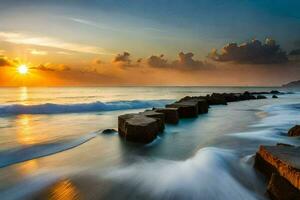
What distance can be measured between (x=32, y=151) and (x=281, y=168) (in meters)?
6.39

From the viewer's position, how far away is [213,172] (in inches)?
232

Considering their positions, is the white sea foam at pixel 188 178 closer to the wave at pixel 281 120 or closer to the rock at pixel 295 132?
the rock at pixel 295 132

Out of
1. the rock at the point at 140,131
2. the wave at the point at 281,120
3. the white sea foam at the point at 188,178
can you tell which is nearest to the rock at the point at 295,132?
the wave at the point at 281,120

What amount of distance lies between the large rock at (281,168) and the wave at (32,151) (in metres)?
5.53

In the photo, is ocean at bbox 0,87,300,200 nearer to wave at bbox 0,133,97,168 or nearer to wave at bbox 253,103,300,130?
wave at bbox 0,133,97,168

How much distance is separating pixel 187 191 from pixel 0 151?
18.7 feet

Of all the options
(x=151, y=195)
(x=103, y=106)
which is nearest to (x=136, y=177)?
(x=151, y=195)

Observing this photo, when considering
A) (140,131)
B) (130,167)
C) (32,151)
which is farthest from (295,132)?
(32,151)

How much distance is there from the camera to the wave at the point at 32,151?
6.89m

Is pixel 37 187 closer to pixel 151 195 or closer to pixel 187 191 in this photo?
pixel 151 195

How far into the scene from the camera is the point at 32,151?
7719 millimetres

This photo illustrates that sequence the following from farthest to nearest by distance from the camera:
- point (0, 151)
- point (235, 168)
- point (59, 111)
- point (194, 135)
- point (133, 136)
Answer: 1. point (59, 111)
2. point (194, 135)
3. point (133, 136)
4. point (0, 151)
5. point (235, 168)

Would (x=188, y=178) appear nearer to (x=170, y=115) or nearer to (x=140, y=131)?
(x=140, y=131)

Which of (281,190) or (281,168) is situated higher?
(281,168)
